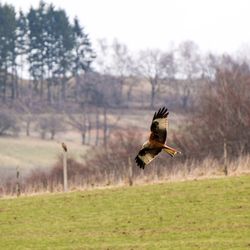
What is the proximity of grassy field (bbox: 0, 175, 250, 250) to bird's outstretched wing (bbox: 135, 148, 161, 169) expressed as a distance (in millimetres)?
3499

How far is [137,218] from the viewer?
80.5 feet

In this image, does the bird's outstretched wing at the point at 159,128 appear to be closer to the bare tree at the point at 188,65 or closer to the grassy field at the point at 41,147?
the grassy field at the point at 41,147

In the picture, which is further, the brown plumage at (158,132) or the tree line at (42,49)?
the tree line at (42,49)

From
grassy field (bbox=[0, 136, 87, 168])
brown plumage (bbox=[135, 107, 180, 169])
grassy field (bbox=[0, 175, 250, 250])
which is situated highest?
brown plumage (bbox=[135, 107, 180, 169])

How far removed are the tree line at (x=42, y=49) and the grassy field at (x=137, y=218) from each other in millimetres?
96547

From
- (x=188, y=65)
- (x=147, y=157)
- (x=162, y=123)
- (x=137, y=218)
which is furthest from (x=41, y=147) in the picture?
(x=162, y=123)

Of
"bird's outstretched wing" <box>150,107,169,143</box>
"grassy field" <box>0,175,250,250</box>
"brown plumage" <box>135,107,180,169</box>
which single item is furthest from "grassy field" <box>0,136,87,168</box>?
"bird's outstretched wing" <box>150,107,169,143</box>

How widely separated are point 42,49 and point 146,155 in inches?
4502

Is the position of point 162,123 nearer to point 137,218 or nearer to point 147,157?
point 147,157

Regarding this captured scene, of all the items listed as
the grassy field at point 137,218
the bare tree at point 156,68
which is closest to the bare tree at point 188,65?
the bare tree at point 156,68

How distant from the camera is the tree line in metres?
126

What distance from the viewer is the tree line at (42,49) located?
414ft

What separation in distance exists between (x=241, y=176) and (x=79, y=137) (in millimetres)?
90066

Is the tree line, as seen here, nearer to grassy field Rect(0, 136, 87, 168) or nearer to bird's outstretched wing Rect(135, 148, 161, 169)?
grassy field Rect(0, 136, 87, 168)
